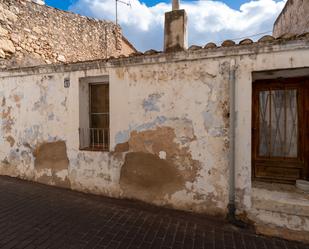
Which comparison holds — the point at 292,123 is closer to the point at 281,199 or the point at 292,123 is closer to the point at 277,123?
the point at 277,123

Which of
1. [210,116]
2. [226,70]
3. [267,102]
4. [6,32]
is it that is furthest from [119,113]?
[6,32]

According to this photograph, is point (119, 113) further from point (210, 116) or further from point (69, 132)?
point (210, 116)

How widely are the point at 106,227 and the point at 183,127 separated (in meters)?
2.22

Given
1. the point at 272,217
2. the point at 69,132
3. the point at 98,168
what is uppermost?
the point at 69,132

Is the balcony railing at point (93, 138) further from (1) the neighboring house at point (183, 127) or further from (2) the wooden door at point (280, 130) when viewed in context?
(2) the wooden door at point (280, 130)

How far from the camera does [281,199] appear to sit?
3.65 meters

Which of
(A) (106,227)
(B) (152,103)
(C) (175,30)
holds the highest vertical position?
(C) (175,30)

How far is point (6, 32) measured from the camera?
6992 millimetres

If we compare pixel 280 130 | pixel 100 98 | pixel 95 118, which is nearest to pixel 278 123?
pixel 280 130

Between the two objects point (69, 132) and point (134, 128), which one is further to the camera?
point (69, 132)

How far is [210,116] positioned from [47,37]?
7325 millimetres

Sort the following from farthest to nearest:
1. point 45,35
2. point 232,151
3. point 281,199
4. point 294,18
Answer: point 45,35
point 294,18
point 232,151
point 281,199

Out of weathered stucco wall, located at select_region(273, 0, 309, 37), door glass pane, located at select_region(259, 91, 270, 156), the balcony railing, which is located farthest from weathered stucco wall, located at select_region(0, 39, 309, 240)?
weathered stucco wall, located at select_region(273, 0, 309, 37)

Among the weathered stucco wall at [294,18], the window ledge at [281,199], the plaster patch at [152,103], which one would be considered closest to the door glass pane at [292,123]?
the window ledge at [281,199]
